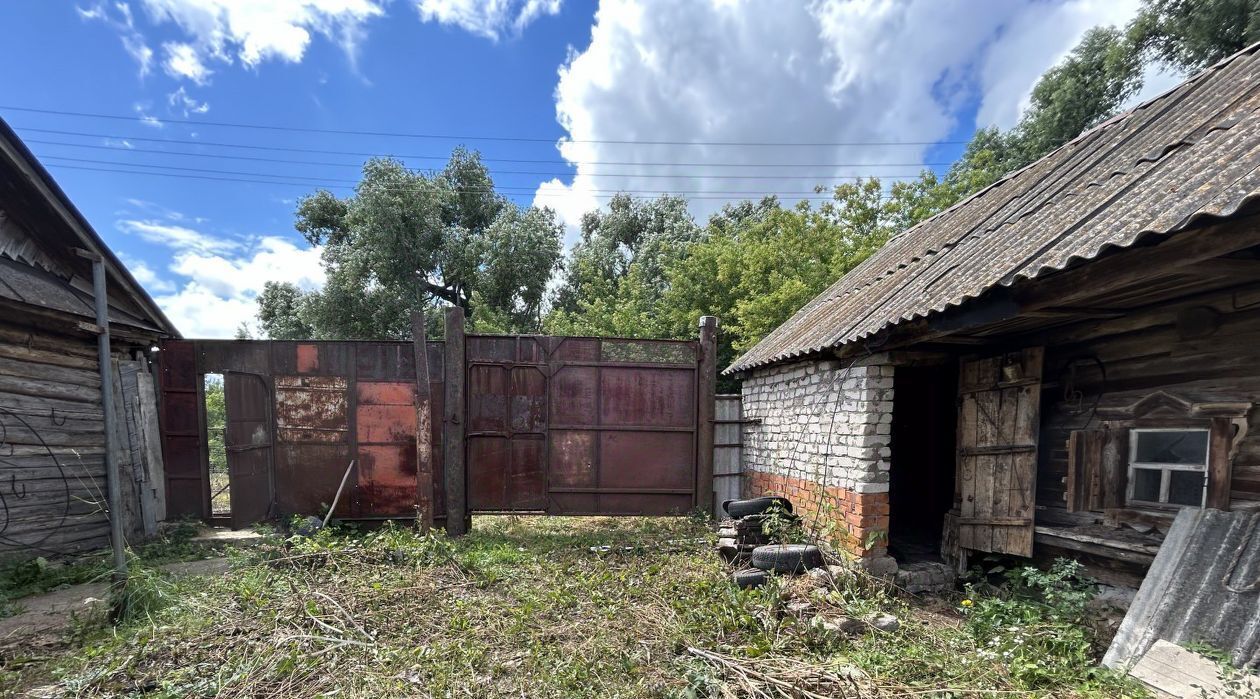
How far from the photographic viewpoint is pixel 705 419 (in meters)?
6.69

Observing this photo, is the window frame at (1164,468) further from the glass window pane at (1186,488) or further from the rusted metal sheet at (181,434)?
the rusted metal sheet at (181,434)

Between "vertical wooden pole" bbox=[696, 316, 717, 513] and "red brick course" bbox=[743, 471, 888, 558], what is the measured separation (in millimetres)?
1310

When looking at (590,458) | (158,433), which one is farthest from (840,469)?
(158,433)

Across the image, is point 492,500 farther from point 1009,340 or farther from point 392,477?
point 1009,340

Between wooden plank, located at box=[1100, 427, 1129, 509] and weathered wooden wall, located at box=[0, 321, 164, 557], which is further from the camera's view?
weathered wooden wall, located at box=[0, 321, 164, 557]

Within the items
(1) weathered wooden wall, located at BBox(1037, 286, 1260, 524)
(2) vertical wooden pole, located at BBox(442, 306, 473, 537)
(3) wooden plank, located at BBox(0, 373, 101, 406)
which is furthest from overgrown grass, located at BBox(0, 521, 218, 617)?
(1) weathered wooden wall, located at BBox(1037, 286, 1260, 524)

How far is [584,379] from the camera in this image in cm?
660

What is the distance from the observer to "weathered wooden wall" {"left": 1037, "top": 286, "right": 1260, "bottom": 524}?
3.04 m

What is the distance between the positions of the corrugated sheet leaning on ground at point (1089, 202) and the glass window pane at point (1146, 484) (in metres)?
2.06

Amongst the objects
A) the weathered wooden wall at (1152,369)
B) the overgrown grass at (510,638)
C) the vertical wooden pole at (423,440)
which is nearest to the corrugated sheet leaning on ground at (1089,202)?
the weathered wooden wall at (1152,369)

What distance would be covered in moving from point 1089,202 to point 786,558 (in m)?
4.04

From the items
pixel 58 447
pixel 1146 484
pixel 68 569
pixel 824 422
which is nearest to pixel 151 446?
pixel 58 447

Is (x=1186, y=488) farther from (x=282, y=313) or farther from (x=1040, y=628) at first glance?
(x=282, y=313)

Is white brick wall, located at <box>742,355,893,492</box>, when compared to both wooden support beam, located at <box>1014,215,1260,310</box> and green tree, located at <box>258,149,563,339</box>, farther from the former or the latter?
green tree, located at <box>258,149,563,339</box>
